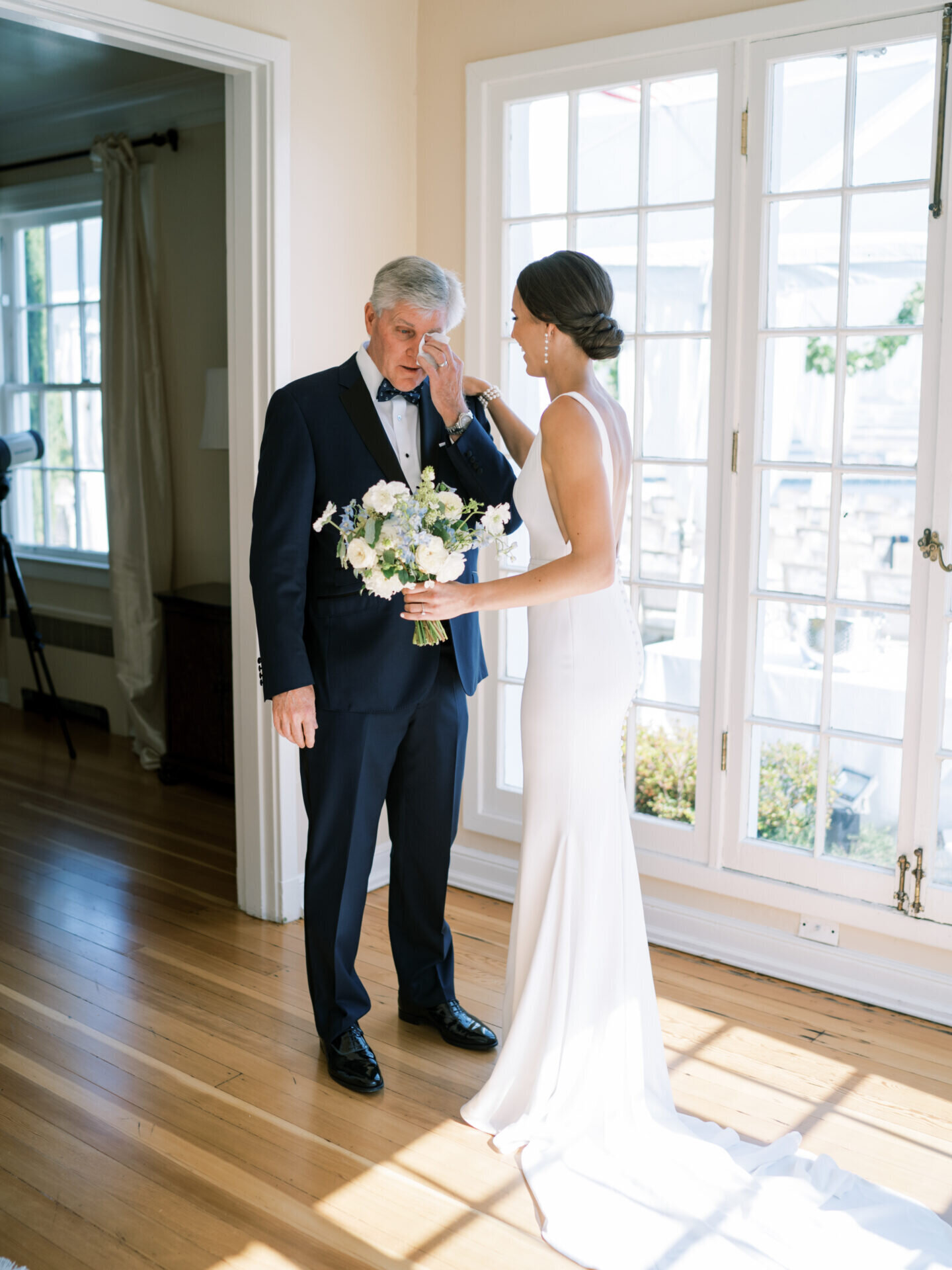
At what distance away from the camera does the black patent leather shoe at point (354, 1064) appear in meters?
2.74

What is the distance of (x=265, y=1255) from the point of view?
2.18 m

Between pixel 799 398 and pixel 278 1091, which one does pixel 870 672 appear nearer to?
pixel 799 398

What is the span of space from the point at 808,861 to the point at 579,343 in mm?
1705

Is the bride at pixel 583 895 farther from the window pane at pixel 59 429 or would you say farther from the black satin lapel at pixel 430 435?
the window pane at pixel 59 429

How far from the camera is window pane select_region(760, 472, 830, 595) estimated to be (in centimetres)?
329

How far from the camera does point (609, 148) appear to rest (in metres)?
3.52

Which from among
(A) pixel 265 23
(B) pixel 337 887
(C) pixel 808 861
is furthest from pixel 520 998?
(A) pixel 265 23

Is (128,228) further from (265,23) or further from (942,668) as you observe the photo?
(942,668)

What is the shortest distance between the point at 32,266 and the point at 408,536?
470 cm

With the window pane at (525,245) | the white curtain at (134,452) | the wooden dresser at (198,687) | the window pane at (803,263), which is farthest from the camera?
the white curtain at (134,452)

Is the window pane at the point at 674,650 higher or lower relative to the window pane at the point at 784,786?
higher

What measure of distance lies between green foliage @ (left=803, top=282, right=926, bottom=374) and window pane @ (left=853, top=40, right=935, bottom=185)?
0.99 ft

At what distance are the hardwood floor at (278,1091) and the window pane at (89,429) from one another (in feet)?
8.65

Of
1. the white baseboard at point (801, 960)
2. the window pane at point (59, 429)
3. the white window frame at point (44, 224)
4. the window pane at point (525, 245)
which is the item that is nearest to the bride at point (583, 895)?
the white baseboard at point (801, 960)
